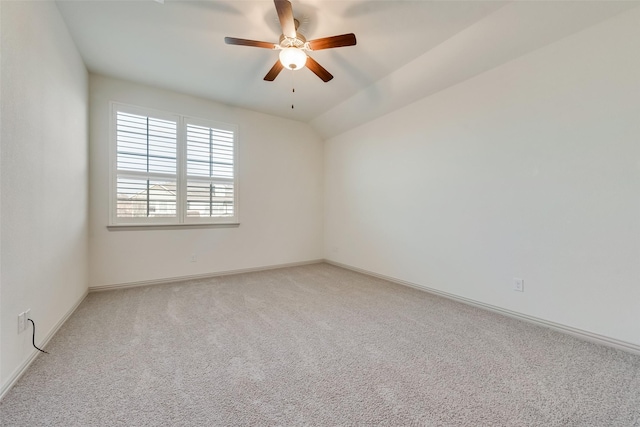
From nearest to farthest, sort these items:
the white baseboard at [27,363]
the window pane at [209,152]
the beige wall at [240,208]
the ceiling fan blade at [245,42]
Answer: the white baseboard at [27,363]
the ceiling fan blade at [245,42]
the beige wall at [240,208]
the window pane at [209,152]

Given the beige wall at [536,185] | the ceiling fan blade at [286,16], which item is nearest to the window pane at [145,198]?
the ceiling fan blade at [286,16]

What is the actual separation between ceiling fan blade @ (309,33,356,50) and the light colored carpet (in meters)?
2.43

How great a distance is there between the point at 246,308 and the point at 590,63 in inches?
150

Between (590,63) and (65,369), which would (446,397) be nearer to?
(65,369)

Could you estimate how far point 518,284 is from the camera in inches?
97.6

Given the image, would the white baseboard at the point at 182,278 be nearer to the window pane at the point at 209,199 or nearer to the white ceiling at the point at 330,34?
the window pane at the point at 209,199

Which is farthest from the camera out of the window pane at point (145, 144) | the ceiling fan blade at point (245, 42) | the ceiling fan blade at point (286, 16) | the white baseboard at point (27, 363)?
the window pane at point (145, 144)

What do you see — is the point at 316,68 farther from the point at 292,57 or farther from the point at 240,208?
the point at 240,208

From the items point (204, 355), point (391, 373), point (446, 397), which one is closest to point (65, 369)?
point (204, 355)

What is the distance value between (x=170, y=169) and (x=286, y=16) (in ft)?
8.92

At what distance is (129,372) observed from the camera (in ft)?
5.37

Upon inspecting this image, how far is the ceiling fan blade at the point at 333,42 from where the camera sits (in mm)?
1991

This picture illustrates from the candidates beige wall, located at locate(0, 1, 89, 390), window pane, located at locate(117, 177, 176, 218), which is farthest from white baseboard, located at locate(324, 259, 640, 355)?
beige wall, located at locate(0, 1, 89, 390)

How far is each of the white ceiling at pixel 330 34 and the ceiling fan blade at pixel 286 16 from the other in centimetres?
28
